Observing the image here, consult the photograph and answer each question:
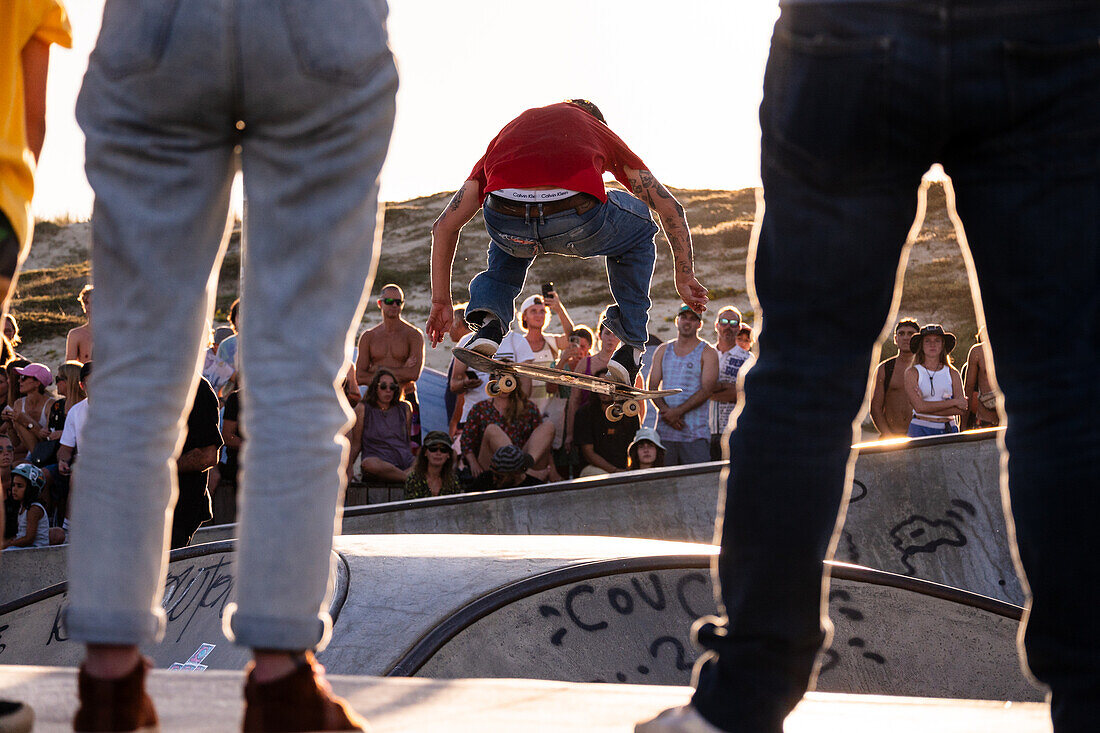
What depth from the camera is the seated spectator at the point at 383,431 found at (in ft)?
29.7

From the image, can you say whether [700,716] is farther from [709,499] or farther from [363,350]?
[363,350]

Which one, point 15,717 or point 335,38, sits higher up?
point 335,38

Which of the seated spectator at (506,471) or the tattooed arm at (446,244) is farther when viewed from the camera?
the seated spectator at (506,471)

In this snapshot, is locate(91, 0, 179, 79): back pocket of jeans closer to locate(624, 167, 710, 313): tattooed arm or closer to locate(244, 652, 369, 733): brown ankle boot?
locate(244, 652, 369, 733): brown ankle boot

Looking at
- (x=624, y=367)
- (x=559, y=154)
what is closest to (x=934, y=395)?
(x=624, y=367)

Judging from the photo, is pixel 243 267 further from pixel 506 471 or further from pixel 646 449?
pixel 646 449

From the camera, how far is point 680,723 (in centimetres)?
148

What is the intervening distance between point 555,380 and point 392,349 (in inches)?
86.5

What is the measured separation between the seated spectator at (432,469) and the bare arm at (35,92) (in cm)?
731

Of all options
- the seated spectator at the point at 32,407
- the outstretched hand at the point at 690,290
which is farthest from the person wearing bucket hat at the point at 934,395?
the seated spectator at the point at 32,407

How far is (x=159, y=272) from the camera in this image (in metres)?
1.54

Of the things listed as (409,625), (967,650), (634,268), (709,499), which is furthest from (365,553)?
(709,499)

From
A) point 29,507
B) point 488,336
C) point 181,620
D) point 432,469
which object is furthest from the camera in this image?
point 432,469

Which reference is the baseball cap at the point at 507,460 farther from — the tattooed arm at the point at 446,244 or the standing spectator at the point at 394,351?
the tattooed arm at the point at 446,244
